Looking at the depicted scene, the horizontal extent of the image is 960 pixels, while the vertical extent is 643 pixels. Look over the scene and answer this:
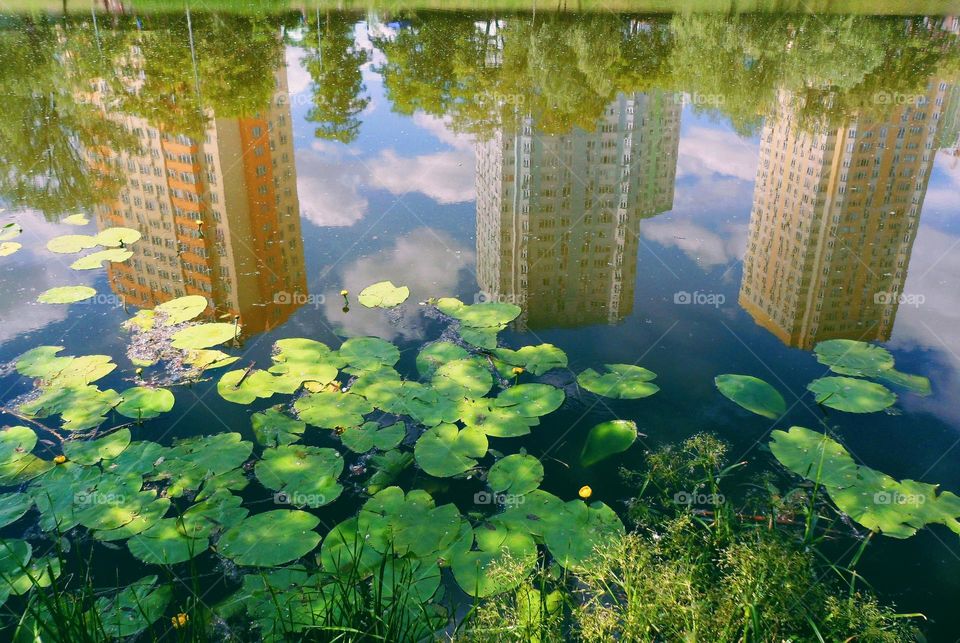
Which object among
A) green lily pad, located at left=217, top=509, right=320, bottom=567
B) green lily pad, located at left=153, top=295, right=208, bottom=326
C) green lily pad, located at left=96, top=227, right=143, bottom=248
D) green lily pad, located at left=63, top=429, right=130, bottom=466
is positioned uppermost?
green lily pad, located at left=96, top=227, right=143, bottom=248

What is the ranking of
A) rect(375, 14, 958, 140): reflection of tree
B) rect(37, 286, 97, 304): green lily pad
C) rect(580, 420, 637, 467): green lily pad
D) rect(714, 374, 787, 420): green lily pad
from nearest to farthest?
rect(580, 420, 637, 467): green lily pad < rect(714, 374, 787, 420): green lily pad < rect(37, 286, 97, 304): green lily pad < rect(375, 14, 958, 140): reflection of tree

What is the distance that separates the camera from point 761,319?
20.3 feet

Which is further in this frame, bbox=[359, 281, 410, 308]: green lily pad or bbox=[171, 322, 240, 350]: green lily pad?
bbox=[359, 281, 410, 308]: green lily pad

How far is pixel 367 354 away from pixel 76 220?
5176 mm

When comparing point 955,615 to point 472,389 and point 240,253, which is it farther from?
point 240,253

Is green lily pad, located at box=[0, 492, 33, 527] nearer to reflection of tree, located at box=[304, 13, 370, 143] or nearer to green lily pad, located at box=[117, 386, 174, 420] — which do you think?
green lily pad, located at box=[117, 386, 174, 420]

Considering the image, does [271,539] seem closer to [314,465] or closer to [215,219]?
[314,465]

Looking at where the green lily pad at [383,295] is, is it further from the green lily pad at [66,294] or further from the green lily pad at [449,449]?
the green lily pad at [66,294]

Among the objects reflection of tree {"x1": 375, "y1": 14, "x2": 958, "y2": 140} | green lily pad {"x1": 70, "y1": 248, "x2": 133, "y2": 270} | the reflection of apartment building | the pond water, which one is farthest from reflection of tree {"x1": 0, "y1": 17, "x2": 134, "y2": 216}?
reflection of tree {"x1": 375, "y1": 14, "x2": 958, "y2": 140}

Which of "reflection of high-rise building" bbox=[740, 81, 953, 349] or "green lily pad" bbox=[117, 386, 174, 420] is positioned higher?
"reflection of high-rise building" bbox=[740, 81, 953, 349]

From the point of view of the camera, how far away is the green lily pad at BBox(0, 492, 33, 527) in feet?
12.5

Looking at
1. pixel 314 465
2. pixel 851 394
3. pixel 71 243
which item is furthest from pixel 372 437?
pixel 71 243

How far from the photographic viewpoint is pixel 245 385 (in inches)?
198

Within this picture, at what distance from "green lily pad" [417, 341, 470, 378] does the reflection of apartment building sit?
1.59m
